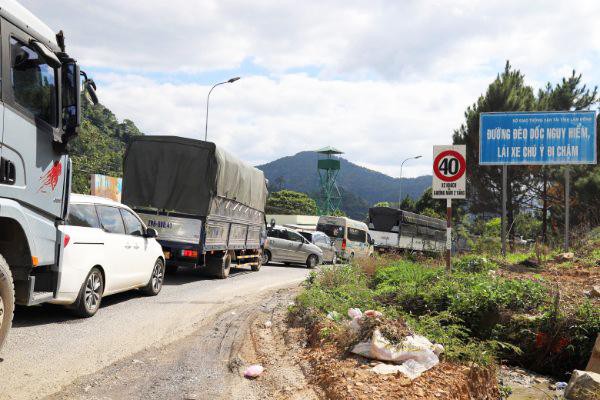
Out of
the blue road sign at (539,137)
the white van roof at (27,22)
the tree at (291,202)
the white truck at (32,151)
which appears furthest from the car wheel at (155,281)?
the tree at (291,202)

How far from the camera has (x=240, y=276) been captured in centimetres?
1705

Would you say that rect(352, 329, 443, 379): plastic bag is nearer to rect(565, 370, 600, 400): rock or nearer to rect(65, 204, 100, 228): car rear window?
rect(565, 370, 600, 400): rock

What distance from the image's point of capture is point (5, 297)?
512cm

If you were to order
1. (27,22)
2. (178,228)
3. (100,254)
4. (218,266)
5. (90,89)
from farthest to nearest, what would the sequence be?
1. (218,266)
2. (178,228)
3. (100,254)
4. (90,89)
5. (27,22)

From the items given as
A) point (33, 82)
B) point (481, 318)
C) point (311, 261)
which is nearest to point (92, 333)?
point (33, 82)

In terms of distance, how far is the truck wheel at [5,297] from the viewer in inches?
199

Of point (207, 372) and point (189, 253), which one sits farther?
point (189, 253)

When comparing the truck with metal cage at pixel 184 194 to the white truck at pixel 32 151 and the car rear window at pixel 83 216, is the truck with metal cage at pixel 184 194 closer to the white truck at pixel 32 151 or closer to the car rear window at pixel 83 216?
the car rear window at pixel 83 216

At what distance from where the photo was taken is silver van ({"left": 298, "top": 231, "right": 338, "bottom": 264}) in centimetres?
2586

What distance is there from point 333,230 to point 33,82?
25161mm

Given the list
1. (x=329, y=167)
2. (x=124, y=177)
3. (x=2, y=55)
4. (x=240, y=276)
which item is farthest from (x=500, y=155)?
(x=329, y=167)

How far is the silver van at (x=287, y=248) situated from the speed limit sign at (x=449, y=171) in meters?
13.0

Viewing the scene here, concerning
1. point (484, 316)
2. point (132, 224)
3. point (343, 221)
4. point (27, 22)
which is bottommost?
point (484, 316)

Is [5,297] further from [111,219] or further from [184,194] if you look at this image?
[184,194]
